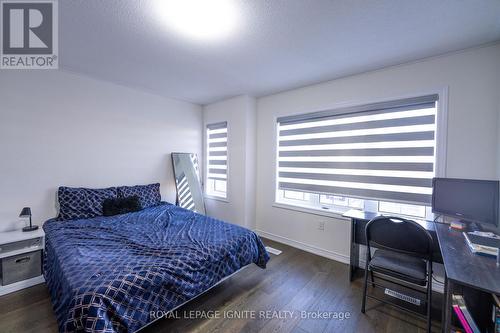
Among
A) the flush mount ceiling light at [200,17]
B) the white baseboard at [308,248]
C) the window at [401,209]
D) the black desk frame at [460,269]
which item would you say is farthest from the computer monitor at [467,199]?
the flush mount ceiling light at [200,17]

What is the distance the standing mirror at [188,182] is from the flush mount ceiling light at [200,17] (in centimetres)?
241

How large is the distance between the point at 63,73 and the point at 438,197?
4.56 meters

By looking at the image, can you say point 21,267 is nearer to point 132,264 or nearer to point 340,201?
point 132,264

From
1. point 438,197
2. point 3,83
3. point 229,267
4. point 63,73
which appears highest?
point 63,73

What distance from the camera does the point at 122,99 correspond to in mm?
3211

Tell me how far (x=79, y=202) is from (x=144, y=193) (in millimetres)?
819

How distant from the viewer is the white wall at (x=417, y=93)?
194 centimetres

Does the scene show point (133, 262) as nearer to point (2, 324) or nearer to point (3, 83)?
point (2, 324)

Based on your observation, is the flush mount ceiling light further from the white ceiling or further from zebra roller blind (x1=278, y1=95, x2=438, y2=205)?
zebra roller blind (x1=278, y1=95, x2=438, y2=205)

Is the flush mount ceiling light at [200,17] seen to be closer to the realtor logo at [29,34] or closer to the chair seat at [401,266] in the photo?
the realtor logo at [29,34]

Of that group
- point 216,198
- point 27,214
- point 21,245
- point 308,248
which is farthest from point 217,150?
point 21,245

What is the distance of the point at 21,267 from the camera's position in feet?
6.84

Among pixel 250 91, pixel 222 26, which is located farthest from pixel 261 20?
pixel 250 91

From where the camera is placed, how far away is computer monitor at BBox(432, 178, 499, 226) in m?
1.72
